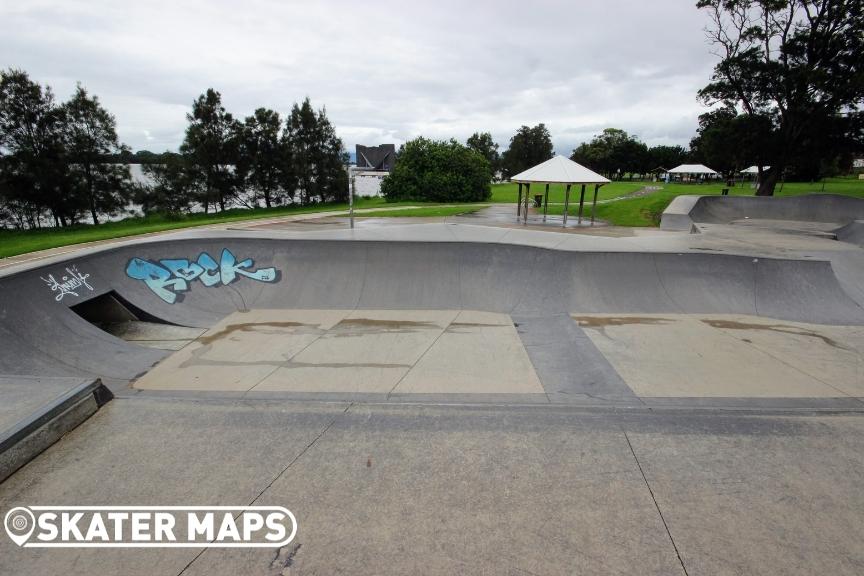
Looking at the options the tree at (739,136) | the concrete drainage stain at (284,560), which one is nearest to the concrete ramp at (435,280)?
the concrete drainage stain at (284,560)

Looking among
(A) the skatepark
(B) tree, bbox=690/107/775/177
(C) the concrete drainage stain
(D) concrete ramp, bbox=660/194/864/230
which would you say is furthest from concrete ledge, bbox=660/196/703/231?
(C) the concrete drainage stain

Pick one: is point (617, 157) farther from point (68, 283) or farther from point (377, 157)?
point (68, 283)

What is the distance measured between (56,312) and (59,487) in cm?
479

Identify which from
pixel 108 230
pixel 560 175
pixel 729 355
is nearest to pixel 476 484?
pixel 729 355

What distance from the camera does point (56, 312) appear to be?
657 cm

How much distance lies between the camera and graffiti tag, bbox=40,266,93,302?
22.8ft

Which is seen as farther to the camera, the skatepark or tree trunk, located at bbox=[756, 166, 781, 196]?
tree trunk, located at bbox=[756, 166, 781, 196]

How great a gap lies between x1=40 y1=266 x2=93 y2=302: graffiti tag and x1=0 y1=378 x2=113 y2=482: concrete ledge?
3.92m

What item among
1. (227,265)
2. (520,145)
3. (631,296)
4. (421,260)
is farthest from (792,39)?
(520,145)

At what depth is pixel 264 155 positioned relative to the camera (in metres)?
39.0

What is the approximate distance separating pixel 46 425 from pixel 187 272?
6.61m

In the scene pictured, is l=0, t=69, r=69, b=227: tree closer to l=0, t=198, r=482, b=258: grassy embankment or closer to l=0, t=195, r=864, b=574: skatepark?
l=0, t=198, r=482, b=258: grassy embankment

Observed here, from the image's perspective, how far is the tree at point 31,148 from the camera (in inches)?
1019

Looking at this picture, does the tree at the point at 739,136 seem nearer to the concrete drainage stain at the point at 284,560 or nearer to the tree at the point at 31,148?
the concrete drainage stain at the point at 284,560
